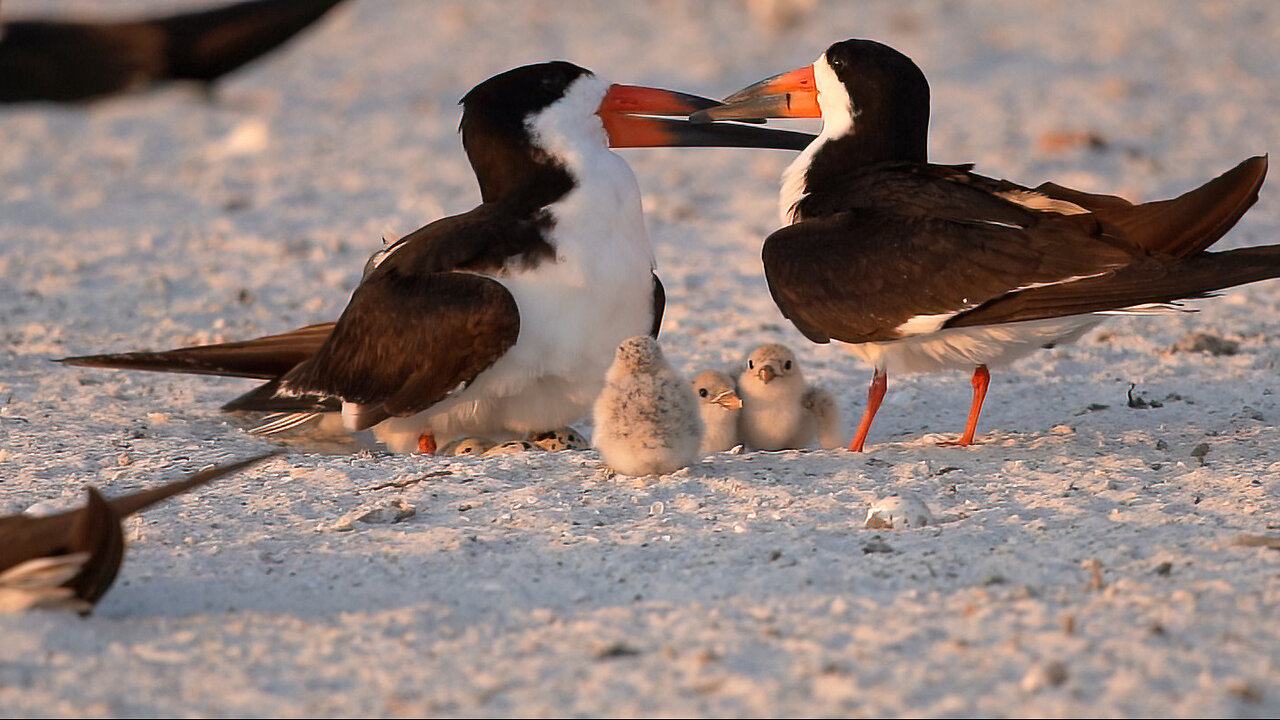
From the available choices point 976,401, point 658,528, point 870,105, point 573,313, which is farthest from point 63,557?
point 870,105

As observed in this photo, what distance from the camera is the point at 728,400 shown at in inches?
196

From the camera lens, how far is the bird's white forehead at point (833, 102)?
16.8 feet

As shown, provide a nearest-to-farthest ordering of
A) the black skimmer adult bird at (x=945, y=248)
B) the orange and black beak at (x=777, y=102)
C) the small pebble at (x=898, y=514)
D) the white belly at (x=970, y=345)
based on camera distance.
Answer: the small pebble at (x=898, y=514) → the black skimmer adult bird at (x=945, y=248) → the white belly at (x=970, y=345) → the orange and black beak at (x=777, y=102)

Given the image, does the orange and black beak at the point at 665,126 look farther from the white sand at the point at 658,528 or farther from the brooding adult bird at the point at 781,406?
the white sand at the point at 658,528

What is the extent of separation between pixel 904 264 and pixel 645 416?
2.94 ft

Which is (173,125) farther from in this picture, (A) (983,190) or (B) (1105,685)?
(B) (1105,685)

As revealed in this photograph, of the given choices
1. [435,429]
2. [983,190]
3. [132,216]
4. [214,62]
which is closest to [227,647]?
[435,429]

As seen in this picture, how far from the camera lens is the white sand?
3.00m

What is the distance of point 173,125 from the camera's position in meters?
11.0

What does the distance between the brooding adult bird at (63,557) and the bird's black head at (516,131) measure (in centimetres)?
203

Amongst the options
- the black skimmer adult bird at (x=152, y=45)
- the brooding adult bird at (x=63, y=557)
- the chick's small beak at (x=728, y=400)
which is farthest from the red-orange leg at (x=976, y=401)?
the brooding adult bird at (x=63, y=557)

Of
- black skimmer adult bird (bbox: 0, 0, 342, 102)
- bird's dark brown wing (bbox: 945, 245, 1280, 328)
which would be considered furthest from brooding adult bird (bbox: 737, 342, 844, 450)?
black skimmer adult bird (bbox: 0, 0, 342, 102)

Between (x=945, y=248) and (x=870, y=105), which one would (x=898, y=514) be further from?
(x=870, y=105)

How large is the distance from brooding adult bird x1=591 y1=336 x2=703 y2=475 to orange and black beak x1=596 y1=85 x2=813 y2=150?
0.93 metres
